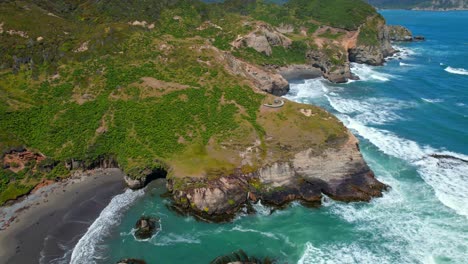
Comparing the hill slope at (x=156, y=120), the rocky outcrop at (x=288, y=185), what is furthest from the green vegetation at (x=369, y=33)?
the rocky outcrop at (x=288, y=185)

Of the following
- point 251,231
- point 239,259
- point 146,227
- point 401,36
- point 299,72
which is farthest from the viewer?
point 401,36

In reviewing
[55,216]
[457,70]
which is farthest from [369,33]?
[55,216]

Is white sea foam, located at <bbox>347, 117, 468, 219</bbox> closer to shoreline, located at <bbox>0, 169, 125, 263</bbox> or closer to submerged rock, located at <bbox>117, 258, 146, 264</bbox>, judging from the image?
submerged rock, located at <bbox>117, 258, 146, 264</bbox>

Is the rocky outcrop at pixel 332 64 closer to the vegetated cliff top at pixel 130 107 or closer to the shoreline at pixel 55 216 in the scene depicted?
the vegetated cliff top at pixel 130 107

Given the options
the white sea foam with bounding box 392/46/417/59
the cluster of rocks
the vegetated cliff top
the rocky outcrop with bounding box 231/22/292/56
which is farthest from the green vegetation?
the vegetated cliff top

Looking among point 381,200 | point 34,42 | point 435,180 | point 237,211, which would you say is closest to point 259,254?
point 237,211

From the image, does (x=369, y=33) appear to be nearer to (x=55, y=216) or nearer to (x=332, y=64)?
(x=332, y=64)
